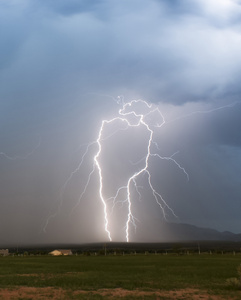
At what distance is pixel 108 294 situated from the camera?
1736 centimetres

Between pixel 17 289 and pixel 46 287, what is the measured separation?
169 cm

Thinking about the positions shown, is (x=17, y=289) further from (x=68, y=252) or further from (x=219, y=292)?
(x=68, y=252)

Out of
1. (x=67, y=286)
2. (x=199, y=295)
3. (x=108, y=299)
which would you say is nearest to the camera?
(x=108, y=299)

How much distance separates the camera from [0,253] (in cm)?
8719

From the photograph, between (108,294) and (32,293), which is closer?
(108,294)

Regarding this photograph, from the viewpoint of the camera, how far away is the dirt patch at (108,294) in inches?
652

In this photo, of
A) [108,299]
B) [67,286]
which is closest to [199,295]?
[108,299]

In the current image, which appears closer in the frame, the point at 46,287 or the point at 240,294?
the point at 240,294

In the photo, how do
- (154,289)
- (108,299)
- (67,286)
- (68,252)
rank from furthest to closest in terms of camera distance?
(68,252) < (67,286) < (154,289) < (108,299)

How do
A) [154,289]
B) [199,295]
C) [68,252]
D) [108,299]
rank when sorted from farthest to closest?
[68,252]
[154,289]
[199,295]
[108,299]

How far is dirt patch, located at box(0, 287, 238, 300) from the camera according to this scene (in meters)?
16.6

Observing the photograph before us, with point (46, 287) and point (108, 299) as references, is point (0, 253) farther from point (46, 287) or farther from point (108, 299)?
→ point (108, 299)

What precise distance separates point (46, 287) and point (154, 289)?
633cm

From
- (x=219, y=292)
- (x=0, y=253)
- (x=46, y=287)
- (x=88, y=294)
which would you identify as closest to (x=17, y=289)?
(x=46, y=287)
